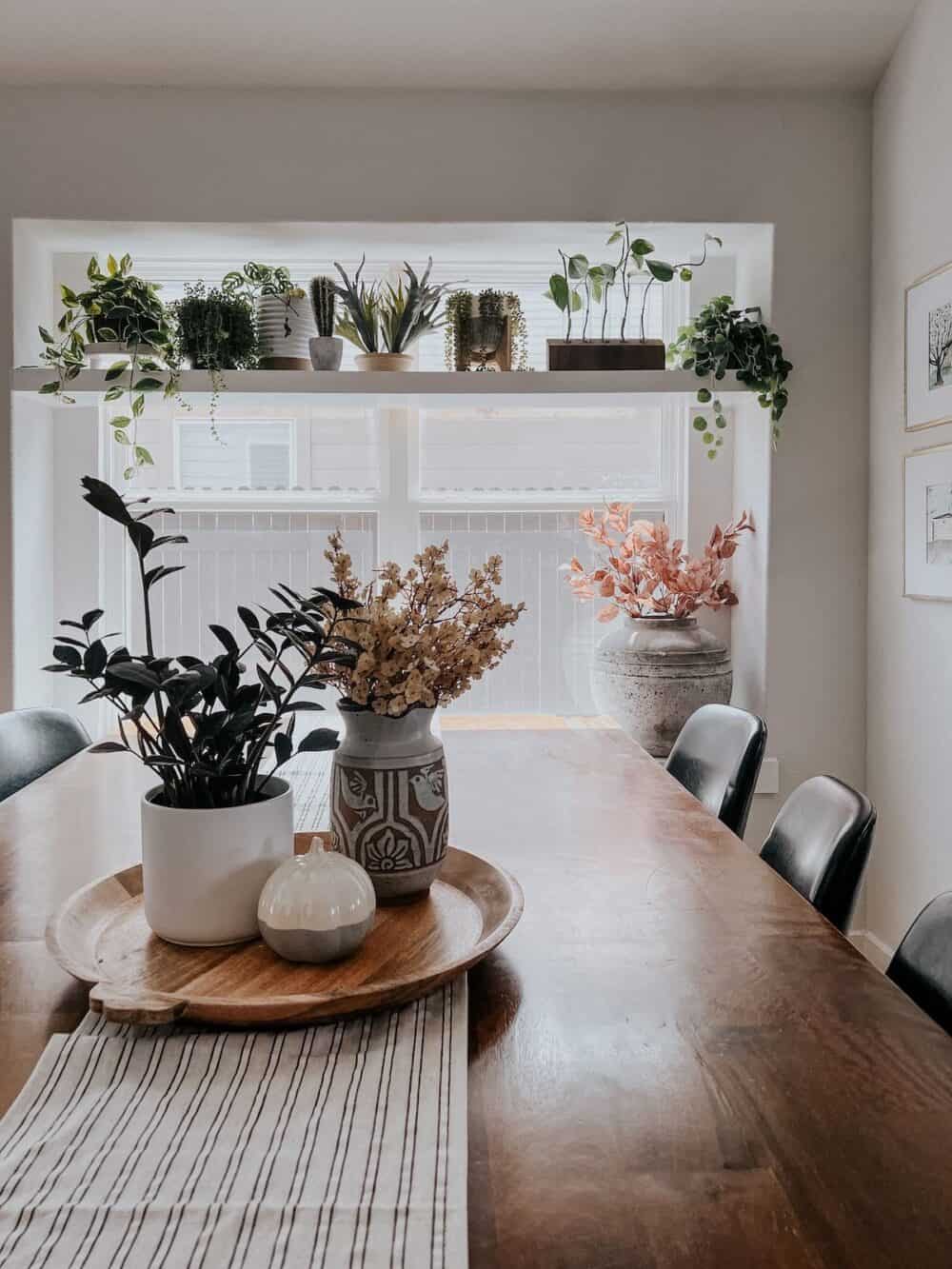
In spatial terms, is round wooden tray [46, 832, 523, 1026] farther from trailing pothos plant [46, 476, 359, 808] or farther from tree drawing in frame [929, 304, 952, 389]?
tree drawing in frame [929, 304, 952, 389]

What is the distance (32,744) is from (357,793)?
144 centimetres

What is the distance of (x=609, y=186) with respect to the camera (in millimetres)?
3037

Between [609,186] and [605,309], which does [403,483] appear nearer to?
[605,309]

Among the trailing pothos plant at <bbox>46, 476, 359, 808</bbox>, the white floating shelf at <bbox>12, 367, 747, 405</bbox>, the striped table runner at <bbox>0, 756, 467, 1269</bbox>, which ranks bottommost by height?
the striped table runner at <bbox>0, 756, 467, 1269</bbox>

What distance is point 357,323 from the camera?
3.04 m

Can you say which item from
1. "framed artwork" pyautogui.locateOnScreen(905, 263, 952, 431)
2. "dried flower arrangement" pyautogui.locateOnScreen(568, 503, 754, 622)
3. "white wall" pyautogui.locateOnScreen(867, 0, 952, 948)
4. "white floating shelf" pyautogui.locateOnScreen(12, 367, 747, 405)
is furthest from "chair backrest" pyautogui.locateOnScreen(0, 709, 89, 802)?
"framed artwork" pyautogui.locateOnScreen(905, 263, 952, 431)

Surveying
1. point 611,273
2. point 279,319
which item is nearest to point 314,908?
point 279,319

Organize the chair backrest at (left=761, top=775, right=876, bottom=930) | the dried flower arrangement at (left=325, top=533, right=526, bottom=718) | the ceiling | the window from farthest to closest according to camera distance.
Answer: the window → the ceiling → the chair backrest at (left=761, top=775, right=876, bottom=930) → the dried flower arrangement at (left=325, top=533, right=526, bottom=718)

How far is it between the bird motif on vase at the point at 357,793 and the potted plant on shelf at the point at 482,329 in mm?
2160

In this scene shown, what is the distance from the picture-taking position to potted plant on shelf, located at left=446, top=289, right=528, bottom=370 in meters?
3.04

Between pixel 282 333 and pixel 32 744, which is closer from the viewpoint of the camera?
pixel 32 744

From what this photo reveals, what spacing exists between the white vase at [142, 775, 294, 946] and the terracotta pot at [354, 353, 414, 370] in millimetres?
2198

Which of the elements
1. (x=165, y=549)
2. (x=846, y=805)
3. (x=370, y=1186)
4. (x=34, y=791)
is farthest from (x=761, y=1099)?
(x=165, y=549)

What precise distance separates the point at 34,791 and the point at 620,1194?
1.55 meters
